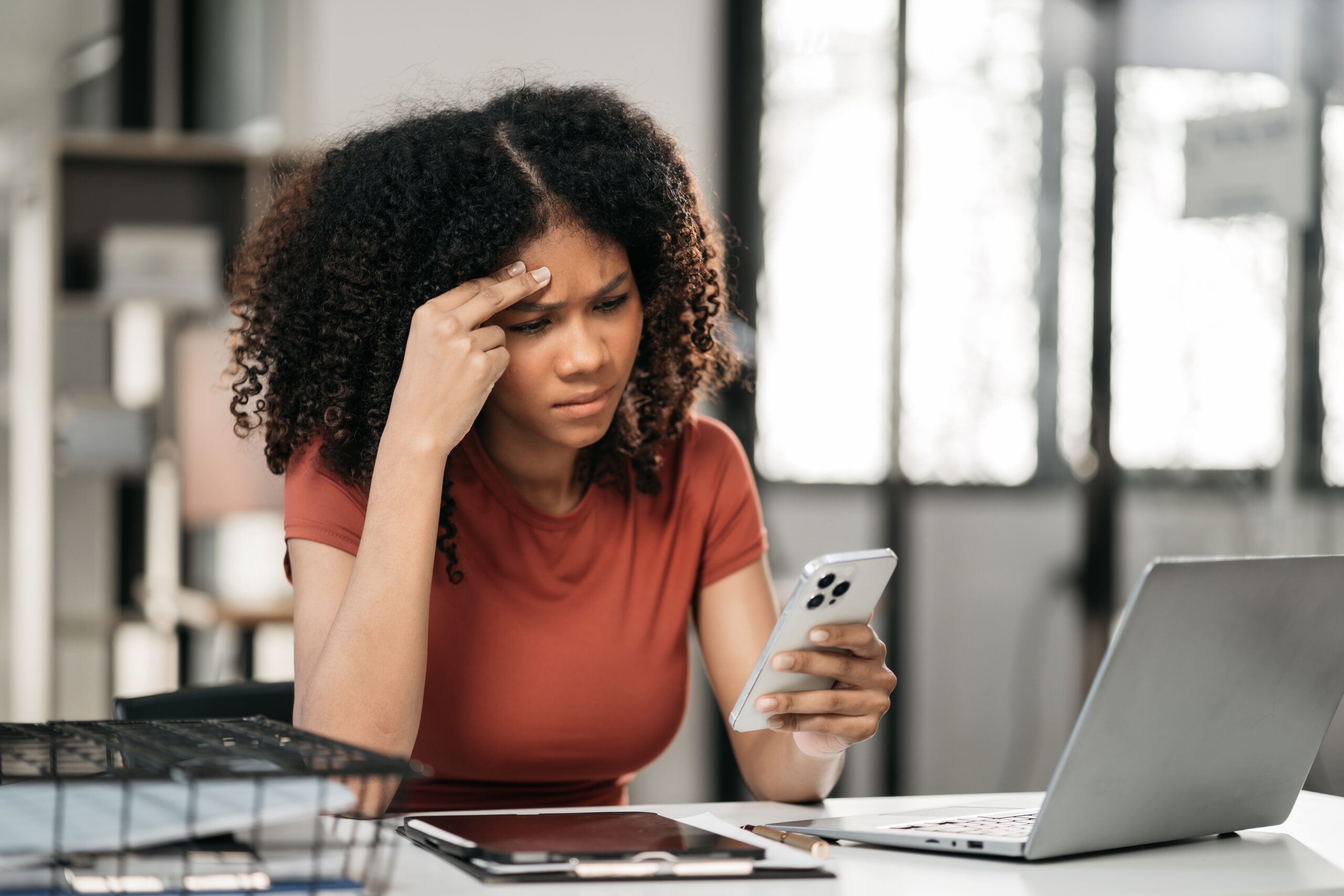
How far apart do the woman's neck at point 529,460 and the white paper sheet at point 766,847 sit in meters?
0.50

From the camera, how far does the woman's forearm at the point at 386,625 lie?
1196 millimetres

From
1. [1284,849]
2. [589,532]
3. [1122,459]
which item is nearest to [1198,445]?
[1122,459]

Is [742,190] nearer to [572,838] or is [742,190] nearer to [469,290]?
[469,290]

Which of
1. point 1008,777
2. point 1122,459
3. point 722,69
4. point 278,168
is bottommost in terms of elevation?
point 1008,777

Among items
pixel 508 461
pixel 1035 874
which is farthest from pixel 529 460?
pixel 1035 874

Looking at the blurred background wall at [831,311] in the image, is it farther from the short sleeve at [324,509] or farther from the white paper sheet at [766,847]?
the white paper sheet at [766,847]

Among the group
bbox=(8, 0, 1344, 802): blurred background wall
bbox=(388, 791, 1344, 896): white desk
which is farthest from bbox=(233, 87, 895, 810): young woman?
bbox=(8, 0, 1344, 802): blurred background wall

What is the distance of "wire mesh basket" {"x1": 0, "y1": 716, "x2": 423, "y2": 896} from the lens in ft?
2.38

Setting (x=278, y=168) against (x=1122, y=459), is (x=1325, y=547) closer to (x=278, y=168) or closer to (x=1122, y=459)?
(x=1122, y=459)

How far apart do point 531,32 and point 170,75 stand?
1.00m

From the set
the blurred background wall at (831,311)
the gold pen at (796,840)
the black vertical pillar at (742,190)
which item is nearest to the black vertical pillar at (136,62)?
the blurred background wall at (831,311)

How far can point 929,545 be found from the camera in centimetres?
314

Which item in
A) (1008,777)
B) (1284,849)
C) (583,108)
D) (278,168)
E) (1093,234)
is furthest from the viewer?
(1008,777)

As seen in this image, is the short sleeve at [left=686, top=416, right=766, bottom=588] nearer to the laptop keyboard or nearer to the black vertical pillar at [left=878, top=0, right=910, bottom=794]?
the laptop keyboard
